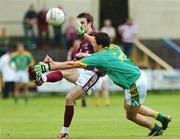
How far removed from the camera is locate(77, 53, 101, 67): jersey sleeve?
574 inches

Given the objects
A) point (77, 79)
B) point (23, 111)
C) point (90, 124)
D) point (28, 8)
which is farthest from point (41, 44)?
point (77, 79)

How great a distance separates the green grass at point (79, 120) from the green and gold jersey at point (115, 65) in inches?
43.8

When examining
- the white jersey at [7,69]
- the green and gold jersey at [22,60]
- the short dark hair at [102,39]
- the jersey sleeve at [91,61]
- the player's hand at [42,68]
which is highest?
the short dark hair at [102,39]

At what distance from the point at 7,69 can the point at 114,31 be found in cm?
651

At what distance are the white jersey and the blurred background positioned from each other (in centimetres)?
15

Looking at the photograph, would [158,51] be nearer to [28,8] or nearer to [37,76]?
[28,8]

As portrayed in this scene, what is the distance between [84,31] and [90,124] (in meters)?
3.60

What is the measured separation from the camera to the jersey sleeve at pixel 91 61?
1457 cm

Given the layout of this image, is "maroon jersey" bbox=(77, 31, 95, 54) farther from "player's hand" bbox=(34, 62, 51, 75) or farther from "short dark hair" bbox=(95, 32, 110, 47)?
"player's hand" bbox=(34, 62, 51, 75)

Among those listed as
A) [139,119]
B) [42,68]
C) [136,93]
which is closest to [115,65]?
[136,93]

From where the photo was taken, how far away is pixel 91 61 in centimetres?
1464

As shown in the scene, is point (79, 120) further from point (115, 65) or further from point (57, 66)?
point (57, 66)

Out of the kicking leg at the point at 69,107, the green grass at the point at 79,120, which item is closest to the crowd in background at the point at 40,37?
the green grass at the point at 79,120

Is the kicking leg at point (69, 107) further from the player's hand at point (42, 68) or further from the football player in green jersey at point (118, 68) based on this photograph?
the player's hand at point (42, 68)
